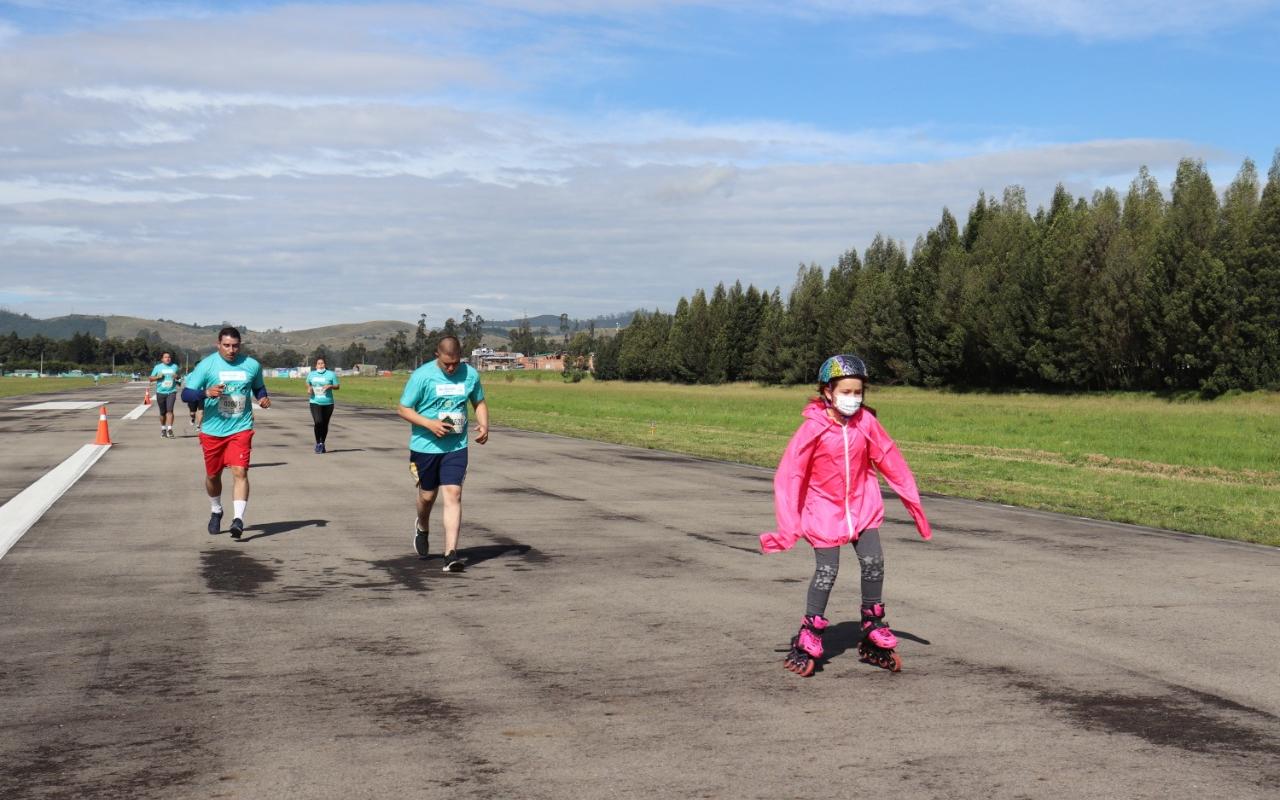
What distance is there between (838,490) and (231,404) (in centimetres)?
754

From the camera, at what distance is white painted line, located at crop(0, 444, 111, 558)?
12182 millimetres

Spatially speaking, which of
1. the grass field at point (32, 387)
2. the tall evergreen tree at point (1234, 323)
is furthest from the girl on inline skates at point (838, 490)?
the grass field at point (32, 387)

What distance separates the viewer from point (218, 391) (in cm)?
1221

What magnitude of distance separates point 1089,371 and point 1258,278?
41.6 feet

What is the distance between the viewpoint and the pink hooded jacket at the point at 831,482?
6.71m

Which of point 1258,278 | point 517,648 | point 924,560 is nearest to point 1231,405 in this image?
point 1258,278

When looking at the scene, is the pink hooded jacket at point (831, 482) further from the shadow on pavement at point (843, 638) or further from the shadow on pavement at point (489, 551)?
the shadow on pavement at point (489, 551)

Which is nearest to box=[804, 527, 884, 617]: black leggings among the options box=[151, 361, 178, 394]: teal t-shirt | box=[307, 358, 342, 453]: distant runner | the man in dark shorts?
the man in dark shorts

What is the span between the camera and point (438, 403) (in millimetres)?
10227

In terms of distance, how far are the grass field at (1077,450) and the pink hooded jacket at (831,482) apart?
7.92 metres

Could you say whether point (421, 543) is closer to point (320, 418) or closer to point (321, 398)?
point (321, 398)

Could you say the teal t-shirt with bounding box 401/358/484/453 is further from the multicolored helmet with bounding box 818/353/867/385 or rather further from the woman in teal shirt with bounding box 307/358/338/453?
the woman in teal shirt with bounding box 307/358/338/453

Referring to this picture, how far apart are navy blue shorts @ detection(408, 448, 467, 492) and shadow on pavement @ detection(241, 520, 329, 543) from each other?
2.59 metres

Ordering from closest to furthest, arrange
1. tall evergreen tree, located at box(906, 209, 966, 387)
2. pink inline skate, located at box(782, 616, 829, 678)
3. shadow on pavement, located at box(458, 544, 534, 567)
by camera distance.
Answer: pink inline skate, located at box(782, 616, 829, 678) → shadow on pavement, located at box(458, 544, 534, 567) → tall evergreen tree, located at box(906, 209, 966, 387)
